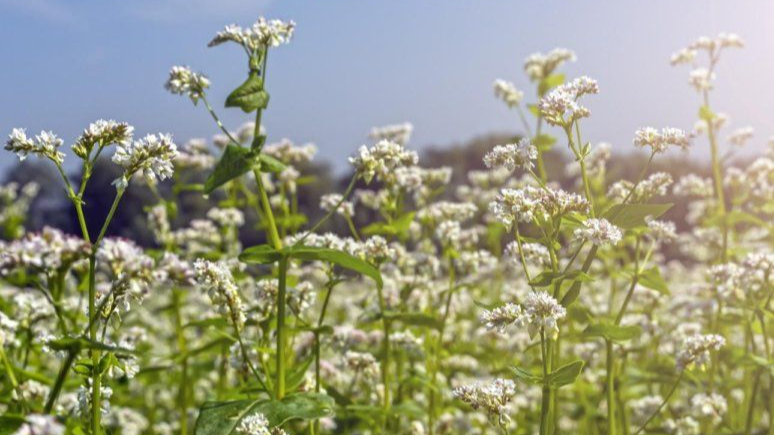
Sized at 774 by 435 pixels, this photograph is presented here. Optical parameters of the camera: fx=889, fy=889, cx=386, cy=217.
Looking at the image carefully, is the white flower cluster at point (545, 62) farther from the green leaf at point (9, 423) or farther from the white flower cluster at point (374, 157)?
the green leaf at point (9, 423)

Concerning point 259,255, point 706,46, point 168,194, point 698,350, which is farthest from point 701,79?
point 168,194

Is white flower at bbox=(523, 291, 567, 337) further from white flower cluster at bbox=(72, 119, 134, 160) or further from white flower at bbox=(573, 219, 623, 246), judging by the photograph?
white flower cluster at bbox=(72, 119, 134, 160)

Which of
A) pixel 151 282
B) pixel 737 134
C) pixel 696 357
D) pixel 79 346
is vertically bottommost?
pixel 79 346

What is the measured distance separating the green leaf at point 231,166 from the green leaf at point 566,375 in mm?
1494

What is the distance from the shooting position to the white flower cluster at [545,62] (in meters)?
6.75

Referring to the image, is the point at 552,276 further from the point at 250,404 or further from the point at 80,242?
the point at 80,242

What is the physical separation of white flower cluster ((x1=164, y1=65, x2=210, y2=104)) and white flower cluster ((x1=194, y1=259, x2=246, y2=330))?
809mm

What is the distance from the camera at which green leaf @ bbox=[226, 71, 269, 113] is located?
3.70 meters

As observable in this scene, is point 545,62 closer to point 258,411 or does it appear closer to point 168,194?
point 258,411

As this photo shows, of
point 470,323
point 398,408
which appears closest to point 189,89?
point 398,408

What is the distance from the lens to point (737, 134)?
774 cm

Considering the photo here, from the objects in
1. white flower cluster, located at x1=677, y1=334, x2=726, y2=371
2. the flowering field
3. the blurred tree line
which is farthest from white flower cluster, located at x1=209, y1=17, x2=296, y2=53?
the blurred tree line

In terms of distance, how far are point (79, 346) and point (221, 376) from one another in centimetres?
336

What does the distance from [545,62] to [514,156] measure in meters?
3.12
